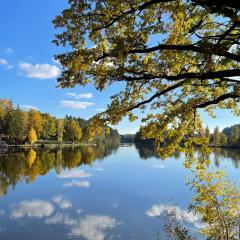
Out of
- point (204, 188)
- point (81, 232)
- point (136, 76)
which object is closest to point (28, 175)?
point (81, 232)

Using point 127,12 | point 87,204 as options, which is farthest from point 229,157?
point 127,12

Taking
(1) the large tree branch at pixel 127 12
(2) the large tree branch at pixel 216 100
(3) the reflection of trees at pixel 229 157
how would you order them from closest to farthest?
(1) the large tree branch at pixel 127 12, (2) the large tree branch at pixel 216 100, (3) the reflection of trees at pixel 229 157

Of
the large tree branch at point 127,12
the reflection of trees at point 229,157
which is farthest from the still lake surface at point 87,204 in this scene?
the reflection of trees at point 229,157

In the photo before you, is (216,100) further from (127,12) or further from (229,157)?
(229,157)

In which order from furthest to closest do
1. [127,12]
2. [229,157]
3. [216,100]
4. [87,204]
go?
[229,157], [87,204], [216,100], [127,12]

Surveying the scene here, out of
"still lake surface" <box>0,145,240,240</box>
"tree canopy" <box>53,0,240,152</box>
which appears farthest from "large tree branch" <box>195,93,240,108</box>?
"still lake surface" <box>0,145,240,240</box>

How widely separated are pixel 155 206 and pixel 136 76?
1973 centimetres

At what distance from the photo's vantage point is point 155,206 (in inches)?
1049

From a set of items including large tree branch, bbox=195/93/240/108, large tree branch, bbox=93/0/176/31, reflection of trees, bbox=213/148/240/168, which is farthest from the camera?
reflection of trees, bbox=213/148/240/168

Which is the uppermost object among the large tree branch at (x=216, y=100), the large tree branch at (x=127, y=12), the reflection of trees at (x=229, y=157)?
the large tree branch at (x=127, y=12)

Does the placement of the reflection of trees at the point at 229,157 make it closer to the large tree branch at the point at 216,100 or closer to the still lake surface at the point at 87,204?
the still lake surface at the point at 87,204

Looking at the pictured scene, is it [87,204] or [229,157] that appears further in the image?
[229,157]

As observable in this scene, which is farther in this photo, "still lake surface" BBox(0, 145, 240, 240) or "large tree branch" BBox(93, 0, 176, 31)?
"still lake surface" BBox(0, 145, 240, 240)

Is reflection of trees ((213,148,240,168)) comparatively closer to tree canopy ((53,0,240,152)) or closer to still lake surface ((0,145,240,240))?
still lake surface ((0,145,240,240))
